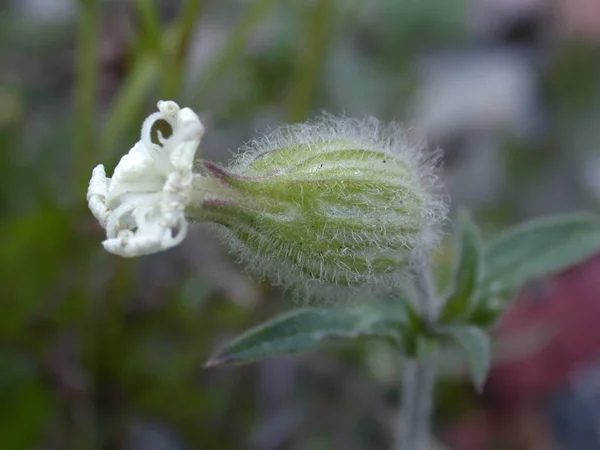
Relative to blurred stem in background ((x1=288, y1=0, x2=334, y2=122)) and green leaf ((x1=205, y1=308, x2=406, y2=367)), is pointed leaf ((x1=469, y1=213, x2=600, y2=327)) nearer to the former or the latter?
green leaf ((x1=205, y1=308, x2=406, y2=367))

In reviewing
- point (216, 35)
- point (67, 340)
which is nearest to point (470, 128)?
point (216, 35)

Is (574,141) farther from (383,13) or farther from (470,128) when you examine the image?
(383,13)

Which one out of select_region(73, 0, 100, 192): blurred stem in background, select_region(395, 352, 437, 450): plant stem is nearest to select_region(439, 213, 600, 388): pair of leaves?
select_region(395, 352, 437, 450): plant stem

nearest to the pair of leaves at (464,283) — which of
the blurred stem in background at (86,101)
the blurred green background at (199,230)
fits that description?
the blurred green background at (199,230)

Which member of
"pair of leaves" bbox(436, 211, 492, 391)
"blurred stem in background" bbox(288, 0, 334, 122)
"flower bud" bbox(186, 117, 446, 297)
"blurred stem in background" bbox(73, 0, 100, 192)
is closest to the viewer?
"flower bud" bbox(186, 117, 446, 297)

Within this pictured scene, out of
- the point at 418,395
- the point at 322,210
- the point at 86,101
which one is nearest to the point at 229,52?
the point at 86,101

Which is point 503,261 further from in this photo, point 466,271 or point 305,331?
point 305,331
